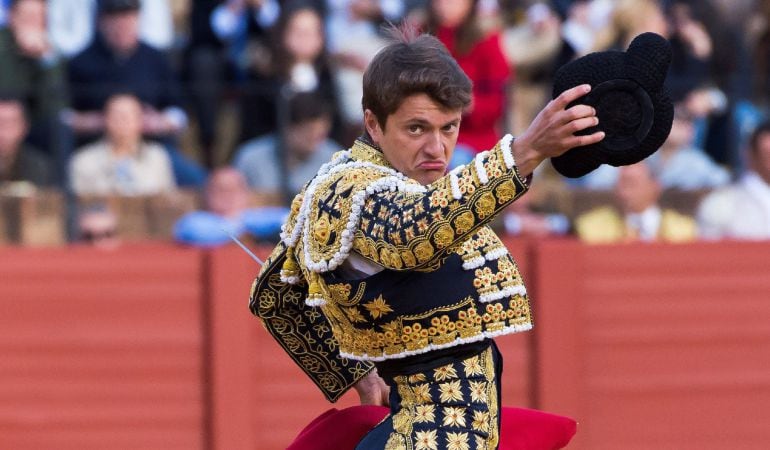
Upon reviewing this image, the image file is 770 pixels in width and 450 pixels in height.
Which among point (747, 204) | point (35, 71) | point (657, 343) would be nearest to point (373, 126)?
point (657, 343)

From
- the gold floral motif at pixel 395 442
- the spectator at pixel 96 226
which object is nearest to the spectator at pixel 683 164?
the spectator at pixel 96 226

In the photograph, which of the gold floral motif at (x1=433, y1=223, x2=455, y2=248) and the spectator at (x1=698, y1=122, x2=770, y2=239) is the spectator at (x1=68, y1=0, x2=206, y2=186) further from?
the gold floral motif at (x1=433, y1=223, x2=455, y2=248)

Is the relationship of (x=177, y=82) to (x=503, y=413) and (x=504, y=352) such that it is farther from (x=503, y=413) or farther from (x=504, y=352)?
(x=503, y=413)

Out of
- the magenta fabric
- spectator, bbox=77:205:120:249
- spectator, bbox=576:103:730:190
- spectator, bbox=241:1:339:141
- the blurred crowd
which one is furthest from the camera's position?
spectator, bbox=576:103:730:190

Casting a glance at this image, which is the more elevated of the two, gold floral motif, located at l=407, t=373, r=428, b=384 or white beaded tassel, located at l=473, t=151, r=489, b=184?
white beaded tassel, located at l=473, t=151, r=489, b=184

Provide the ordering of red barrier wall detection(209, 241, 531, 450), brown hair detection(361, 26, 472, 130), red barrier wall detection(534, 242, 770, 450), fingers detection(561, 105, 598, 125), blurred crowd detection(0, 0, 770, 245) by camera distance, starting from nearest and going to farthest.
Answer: fingers detection(561, 105, 598, 125), brown hair detection(361, 26, 472, 130), red barrier wall detection(209, 241, 531, 450), red barrier wall detection(534, 242, 770, 450), blurred crowd detection(0, 0, 770, 245)

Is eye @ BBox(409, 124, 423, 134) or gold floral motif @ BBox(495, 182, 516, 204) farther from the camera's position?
eye @ BBox(409, 124, 423, 134)

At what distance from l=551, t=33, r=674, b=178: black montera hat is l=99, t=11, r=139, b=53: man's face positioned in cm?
419

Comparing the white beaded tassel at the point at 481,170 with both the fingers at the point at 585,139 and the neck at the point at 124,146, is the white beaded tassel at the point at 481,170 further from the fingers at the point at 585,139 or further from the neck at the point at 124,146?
the neck at the point at 124,146

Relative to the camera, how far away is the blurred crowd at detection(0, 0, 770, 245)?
6.37 metres

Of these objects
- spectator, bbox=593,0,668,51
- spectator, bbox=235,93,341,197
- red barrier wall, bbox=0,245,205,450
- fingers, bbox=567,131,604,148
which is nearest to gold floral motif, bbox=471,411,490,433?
fingers, bbox=567,131,604,148

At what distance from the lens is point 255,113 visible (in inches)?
264

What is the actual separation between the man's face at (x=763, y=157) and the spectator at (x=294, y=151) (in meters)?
1.84

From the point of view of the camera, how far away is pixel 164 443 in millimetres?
6023
